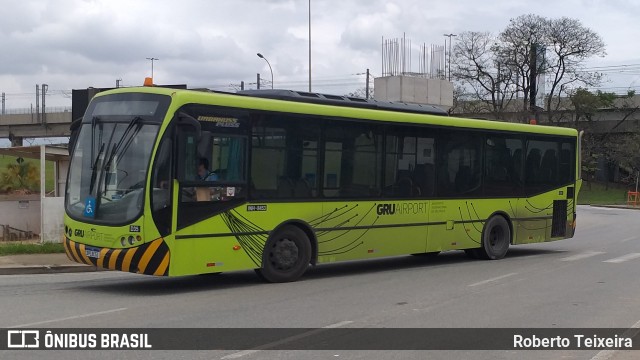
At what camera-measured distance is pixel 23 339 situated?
25.3 ft

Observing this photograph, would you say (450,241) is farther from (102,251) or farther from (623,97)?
(623,97)

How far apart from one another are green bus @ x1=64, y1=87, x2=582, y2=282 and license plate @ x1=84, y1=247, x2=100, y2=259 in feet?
0.06

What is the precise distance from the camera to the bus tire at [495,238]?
16.4 m

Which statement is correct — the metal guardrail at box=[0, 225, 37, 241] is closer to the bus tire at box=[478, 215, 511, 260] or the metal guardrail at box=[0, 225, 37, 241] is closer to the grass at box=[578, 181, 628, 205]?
the bus tire at box=[478, 215, 511, 260]

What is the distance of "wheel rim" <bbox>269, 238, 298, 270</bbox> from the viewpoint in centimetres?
1216

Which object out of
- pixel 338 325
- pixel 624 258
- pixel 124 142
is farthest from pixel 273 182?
pixel 624 258

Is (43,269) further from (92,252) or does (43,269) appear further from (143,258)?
(143,258)

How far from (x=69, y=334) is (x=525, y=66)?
61.5m

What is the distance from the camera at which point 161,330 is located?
821 centimetres

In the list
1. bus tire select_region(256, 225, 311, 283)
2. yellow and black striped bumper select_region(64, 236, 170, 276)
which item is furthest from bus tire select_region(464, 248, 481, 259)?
yellow and black striped bumper select_region(64, 236, 170, 276)

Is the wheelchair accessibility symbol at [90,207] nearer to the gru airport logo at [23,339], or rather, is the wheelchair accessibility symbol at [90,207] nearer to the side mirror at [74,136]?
the side mirror at [74,136]

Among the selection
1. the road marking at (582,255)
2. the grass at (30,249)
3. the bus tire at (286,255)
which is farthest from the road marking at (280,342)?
the road marking at (582,255)
